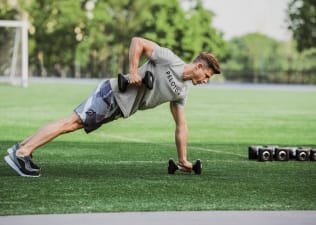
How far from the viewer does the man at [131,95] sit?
9.98 m

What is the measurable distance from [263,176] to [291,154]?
209 cm

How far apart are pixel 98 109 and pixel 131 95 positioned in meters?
0.38

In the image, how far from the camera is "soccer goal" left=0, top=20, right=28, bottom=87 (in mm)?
50156

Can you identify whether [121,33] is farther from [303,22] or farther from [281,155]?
[281,155]

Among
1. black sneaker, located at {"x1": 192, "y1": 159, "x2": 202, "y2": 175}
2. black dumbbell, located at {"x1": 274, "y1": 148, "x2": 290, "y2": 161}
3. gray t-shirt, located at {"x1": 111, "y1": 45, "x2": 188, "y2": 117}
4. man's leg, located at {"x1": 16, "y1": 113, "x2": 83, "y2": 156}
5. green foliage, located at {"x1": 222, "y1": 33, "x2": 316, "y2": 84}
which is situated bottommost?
green foliage, located at {"x1": 222, "y1": 33, "x2": 316, "y2": 84}

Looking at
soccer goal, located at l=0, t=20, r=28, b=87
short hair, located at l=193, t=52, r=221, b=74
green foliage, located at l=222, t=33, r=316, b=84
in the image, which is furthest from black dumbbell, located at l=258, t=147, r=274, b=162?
green foliage, located at l=222, t=33, r=316, b=84

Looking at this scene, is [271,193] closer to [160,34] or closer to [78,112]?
[78,112]

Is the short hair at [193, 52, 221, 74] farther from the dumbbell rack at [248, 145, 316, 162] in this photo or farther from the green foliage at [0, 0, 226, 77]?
the green foliage at [0, 0, 226, 77]

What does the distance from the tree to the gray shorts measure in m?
75.5

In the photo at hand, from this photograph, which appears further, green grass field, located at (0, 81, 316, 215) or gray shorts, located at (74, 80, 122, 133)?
gray shorts, located at (74, 80, 122, 133)

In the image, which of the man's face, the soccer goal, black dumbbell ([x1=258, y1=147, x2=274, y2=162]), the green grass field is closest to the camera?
the green grass field

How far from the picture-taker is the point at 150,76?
9891mm

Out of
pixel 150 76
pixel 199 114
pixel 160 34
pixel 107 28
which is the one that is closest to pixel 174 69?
pixel 150 76

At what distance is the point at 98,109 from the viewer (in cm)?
998
